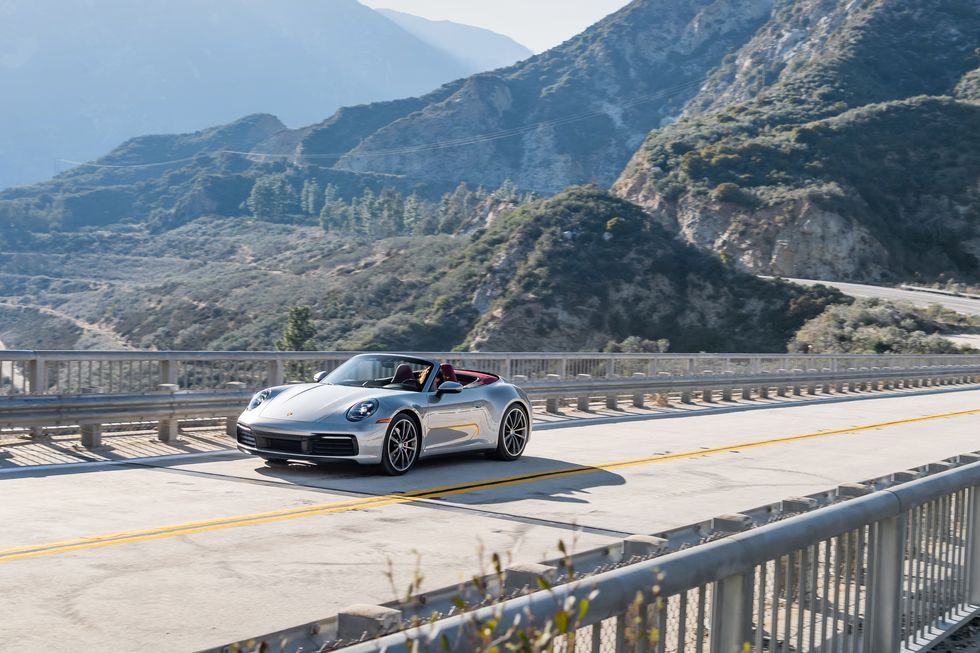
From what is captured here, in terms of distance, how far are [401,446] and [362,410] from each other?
2.19ft

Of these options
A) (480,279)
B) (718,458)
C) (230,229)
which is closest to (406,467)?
(718,458)

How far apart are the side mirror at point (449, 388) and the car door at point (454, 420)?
3cm

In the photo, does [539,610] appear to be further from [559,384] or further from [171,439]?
[559,384]

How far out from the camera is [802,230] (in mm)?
91875

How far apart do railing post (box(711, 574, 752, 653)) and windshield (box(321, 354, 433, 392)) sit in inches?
340

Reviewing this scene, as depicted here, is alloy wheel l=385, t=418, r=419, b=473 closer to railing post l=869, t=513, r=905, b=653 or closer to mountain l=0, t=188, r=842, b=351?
railing post l=869, t=513, r=905, b=653

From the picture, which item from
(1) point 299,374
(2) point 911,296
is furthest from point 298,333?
(1) point 299,374

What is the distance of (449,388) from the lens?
12.9 meters

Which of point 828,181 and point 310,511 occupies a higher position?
point 828,181

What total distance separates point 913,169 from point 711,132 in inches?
802

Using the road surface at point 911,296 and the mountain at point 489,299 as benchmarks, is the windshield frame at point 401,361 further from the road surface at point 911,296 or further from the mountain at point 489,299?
the road surface at point 911,296

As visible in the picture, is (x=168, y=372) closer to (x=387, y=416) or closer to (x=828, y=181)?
(x=387, y=416)

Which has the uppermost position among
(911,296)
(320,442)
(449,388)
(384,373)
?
(911,296)

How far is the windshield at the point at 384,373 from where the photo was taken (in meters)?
12.9
